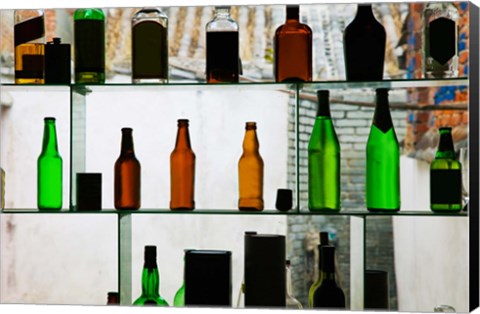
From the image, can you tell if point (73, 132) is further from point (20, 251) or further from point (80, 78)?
point (20, 251)

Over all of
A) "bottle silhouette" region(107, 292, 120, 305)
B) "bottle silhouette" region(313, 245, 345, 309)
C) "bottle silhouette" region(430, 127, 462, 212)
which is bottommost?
"bottle silhouette" region(107, 292, 120, 305)

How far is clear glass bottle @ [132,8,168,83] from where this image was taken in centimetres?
290

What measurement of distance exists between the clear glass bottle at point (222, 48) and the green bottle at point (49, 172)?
506 mm

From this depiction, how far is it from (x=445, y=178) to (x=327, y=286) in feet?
1.50

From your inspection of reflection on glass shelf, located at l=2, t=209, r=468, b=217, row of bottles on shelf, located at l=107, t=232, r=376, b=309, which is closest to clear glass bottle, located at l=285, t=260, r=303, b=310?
row of bottles on shelf, located at l=107, t=232, r=376, b=309

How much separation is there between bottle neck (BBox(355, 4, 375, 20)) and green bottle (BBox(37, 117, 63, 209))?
3.12ft

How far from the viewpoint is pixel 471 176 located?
271cm

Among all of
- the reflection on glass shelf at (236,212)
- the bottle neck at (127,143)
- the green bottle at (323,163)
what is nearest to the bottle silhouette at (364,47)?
the green bottle at (323,163)

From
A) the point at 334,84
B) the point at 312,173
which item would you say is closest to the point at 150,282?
the point at 312,173

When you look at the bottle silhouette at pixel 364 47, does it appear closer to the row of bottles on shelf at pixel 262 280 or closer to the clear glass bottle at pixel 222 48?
the clear glass bottle at pixel 222 48

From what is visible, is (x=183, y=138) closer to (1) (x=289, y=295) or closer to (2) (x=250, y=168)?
(2) (x=250, y=168)

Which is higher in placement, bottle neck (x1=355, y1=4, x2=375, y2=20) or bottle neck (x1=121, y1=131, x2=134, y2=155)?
bottle neck (x1=355, y1=4, x2=375, y2=20)

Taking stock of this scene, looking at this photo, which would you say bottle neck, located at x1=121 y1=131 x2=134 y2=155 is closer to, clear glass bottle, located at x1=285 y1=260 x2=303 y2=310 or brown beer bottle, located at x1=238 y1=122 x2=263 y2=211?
brown beer bottle, located at x1=238 y1=122 x2=263 y2=211

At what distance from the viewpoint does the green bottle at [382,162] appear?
9.20 ft
